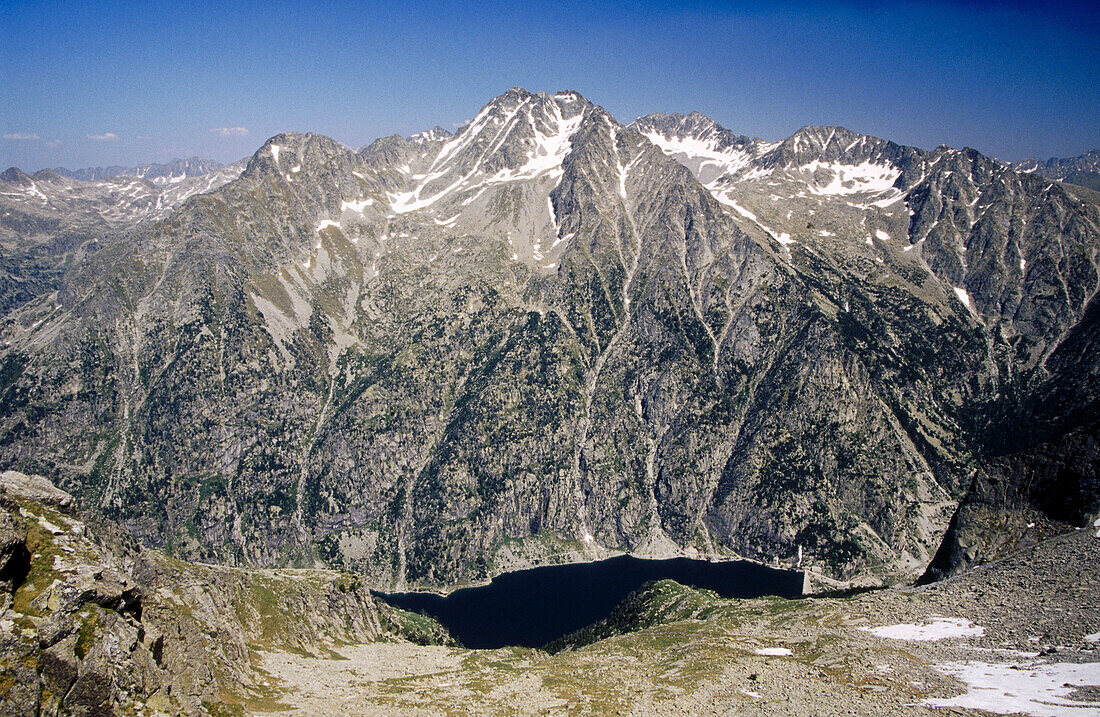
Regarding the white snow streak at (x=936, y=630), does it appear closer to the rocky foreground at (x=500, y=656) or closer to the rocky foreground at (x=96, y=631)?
the rocky foreground at (x=500, y=656)

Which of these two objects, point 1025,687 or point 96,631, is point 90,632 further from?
point 1025,687

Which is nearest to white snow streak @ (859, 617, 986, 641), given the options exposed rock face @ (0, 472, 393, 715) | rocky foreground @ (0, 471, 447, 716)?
rocky foreground @ (0, 471, 447, 716)

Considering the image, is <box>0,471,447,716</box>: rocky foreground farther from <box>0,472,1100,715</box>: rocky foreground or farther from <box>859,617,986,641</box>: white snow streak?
<box>859,617,986,641</box>: white snow streak

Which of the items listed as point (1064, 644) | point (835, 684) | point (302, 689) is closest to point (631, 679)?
point (835, 684)

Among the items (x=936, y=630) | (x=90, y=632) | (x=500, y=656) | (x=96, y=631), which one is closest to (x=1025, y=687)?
(x=936, y=630)

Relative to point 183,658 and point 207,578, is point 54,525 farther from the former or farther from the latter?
point 207,578

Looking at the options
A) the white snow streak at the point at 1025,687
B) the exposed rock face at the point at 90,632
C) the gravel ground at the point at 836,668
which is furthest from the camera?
the gravel ground at the point at 836,668

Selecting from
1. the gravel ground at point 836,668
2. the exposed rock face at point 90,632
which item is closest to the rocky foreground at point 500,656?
the exposed rock face at point 90,632
